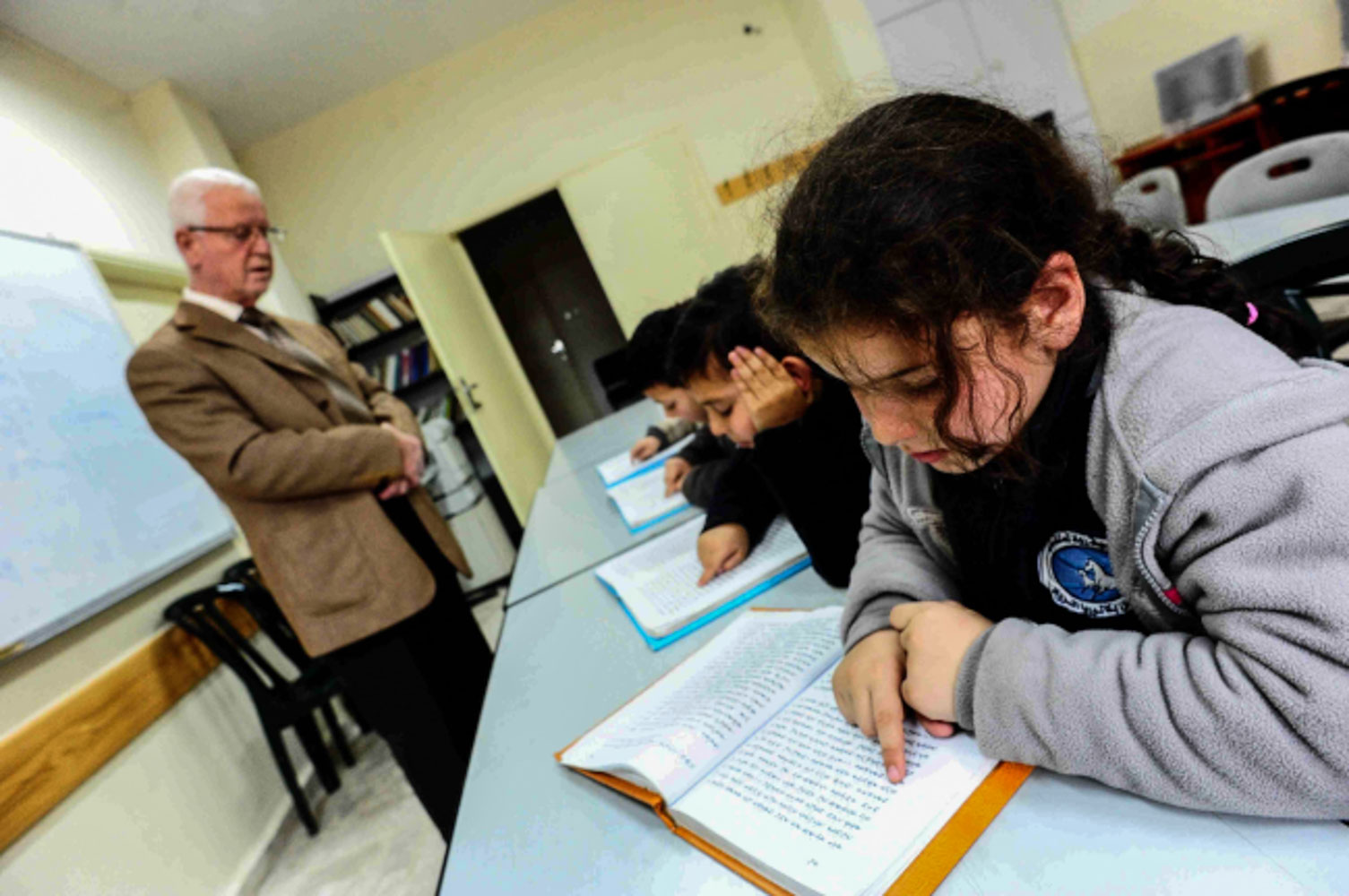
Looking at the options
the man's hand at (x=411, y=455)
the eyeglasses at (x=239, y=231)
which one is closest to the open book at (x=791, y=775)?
the man's hand at (x=411, y=455)

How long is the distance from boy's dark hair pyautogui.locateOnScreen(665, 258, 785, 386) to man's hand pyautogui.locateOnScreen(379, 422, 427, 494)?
0.78 metres

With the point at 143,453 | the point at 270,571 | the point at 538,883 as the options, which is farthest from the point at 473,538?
the point at 538,883

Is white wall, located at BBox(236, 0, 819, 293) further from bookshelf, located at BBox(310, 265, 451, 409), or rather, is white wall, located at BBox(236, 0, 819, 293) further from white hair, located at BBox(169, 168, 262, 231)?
white hair, located at BBox(169, 168, 262, 231)

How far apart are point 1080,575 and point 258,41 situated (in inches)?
175

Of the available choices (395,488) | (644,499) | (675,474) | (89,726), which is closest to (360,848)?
(89,726)

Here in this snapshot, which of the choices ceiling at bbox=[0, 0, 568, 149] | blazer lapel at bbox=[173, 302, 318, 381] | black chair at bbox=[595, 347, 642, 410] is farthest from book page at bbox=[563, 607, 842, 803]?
ceiling at bbox=[0, 0, 568, 149]

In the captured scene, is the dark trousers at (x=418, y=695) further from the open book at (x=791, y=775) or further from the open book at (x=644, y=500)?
the open book at (x=791, y=775)

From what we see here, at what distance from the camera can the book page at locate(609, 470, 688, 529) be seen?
1545mm

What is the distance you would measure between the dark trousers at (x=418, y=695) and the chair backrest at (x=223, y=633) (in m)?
0.86

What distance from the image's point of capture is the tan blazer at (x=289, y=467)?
1.44m

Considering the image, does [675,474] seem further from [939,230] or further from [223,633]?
[223,633]

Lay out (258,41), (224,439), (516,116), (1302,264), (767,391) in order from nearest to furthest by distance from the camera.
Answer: (767,391)
(1302,264)
(224,439)
(258,41)
(516,116)

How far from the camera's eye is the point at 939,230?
1.54ft

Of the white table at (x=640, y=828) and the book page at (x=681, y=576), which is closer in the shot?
the white table at (x=640, y=828)
